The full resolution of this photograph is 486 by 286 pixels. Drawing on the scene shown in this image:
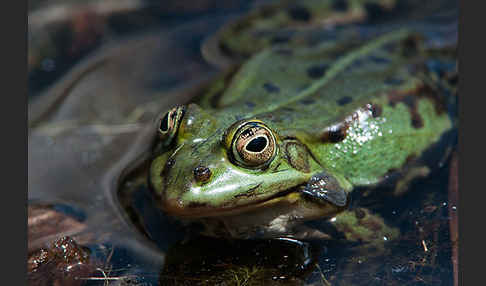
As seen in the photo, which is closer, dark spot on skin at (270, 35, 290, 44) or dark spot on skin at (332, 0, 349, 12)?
dark spot on skin at (270, 35, 290, 44)

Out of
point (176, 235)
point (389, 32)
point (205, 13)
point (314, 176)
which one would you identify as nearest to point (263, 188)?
point (314, 176)

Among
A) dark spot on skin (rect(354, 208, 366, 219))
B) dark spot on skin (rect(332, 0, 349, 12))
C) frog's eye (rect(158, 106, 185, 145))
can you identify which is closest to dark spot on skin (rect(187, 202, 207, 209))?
frog's eye (rect(158, 106, 185, 145))

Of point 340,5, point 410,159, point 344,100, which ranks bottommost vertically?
point 410,159

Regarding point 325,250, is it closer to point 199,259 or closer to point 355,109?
point 199,259

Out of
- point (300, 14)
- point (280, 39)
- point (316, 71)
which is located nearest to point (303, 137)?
point (316, 71)

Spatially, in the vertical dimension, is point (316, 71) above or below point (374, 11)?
below

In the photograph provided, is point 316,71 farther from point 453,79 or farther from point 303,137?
point 453,79

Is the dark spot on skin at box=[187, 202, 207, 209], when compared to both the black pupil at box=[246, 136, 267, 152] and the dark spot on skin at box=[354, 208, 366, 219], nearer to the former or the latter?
the black pupil at box=[246, 136, 267, 152]
